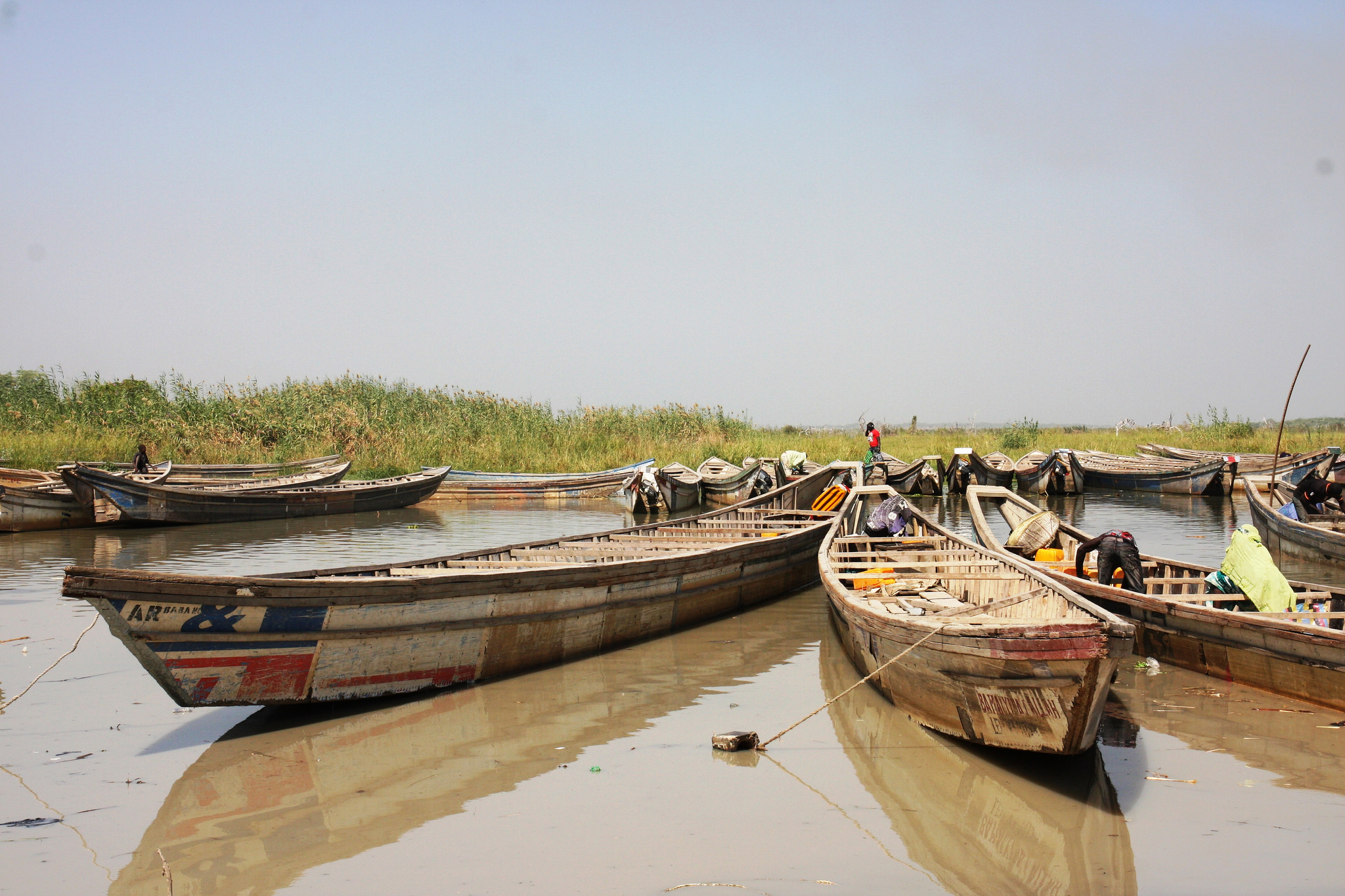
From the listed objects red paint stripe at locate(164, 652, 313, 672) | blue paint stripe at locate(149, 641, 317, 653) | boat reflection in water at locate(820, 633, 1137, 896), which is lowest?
boat reflection in water at locate(820, 633, 1137, 896)

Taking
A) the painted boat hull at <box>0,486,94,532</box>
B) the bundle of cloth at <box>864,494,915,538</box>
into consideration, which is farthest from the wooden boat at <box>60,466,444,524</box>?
the bundle of cloth at <box>864,494,915,538</box>

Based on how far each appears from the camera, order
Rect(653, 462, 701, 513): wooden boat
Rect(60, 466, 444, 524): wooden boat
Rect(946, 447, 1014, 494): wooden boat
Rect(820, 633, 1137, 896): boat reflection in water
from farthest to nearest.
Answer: Rect(946, 447, 1014, 494): wooden boat
Rect(653, 462, 701, 513): wooden boat
Rect(60, 466, 444, 524): wooden boat
Rect(820, 633, 1137, 896): boat reflection in water

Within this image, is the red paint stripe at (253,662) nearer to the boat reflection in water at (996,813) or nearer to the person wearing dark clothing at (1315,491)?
the boat reflection in water at (996,813)

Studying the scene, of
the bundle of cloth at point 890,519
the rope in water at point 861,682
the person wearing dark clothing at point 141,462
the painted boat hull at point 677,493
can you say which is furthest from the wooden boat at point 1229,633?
the person wearing dark clothing at point 141,462

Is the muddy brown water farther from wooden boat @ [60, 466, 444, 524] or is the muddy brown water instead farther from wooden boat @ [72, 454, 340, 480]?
wooden boat @ [72, 454, 340, 480]

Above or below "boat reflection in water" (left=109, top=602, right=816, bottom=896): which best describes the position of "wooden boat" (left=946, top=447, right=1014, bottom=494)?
above

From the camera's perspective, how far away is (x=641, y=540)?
33.9 ft

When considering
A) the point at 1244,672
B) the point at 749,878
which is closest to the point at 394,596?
the point at 749,878

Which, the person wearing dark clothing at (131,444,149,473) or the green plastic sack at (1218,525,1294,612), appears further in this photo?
the person wearing dark clothing at (131,444,149,473)

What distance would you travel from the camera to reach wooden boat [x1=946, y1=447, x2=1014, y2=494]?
24156 mm

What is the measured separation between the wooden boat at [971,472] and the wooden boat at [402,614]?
15986 millimetres

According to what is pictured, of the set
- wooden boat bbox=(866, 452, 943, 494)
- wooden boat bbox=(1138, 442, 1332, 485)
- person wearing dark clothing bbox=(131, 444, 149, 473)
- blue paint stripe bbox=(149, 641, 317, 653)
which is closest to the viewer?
blue paint stripe bbox=(149, 641, 317, 653)

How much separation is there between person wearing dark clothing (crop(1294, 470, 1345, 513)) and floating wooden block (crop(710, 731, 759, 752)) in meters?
11.3

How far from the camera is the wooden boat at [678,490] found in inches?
808
